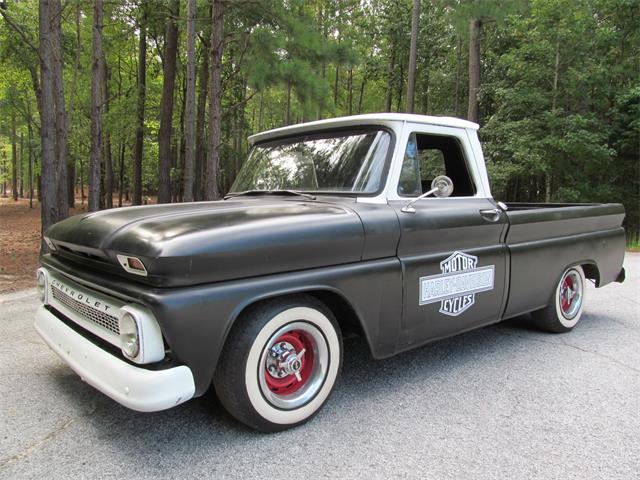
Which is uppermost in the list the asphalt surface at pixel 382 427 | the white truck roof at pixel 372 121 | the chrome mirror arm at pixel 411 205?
the white truck roof at pixel 372 121

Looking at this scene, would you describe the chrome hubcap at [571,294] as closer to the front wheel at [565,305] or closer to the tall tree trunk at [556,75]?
the front wheel at [565,305]

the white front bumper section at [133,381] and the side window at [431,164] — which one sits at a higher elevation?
the side window at [431,164]

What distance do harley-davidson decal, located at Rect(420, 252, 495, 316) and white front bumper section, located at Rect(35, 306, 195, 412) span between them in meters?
1.61

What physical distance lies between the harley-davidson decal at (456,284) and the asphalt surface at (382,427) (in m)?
0.56

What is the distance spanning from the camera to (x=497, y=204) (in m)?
3.71

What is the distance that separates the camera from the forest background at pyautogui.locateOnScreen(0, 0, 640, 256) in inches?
433

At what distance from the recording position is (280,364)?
2539 mm

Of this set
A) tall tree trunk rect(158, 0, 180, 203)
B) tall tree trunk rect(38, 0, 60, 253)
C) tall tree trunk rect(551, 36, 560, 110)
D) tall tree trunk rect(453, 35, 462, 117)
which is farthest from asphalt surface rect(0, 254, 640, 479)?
tall tree trunk rect(453, 35, 462, 117)

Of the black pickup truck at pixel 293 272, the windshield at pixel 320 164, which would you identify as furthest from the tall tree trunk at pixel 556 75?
the windshield at pixel 320 164

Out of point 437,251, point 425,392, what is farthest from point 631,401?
point 437,251

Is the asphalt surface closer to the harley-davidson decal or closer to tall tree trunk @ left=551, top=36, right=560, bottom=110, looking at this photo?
the harley-davidson decal

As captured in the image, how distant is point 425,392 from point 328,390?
75cm

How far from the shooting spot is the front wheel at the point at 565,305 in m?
4.23

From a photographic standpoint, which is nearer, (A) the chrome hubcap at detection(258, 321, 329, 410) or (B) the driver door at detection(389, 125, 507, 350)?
(A) the chrome hubcap at detection(258, 321, 329, 410)
